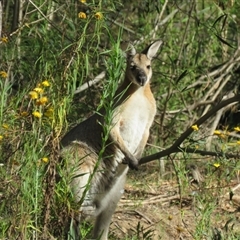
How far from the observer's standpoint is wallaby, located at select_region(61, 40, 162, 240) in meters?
6.81

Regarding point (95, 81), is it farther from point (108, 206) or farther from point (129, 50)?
point (108, 206)

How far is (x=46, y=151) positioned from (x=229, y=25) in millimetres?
4515

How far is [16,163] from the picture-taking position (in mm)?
6207

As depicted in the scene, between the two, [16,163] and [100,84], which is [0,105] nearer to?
[16,163]

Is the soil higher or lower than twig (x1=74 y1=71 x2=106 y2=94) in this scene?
lower

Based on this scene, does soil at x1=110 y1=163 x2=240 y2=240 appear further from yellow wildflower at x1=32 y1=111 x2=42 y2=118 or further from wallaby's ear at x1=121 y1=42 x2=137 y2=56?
yellow wildflower at x1=32 y1=111 x2=42 y2=118

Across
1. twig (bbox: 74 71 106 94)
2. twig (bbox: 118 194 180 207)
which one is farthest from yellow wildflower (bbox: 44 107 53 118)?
twig (bbox: 74 71 106 94)

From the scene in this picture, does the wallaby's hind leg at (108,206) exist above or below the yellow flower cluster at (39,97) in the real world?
below

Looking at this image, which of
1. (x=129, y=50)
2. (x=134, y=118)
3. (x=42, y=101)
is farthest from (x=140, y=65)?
(x=42, y=101)

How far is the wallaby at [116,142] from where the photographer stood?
6809 mm

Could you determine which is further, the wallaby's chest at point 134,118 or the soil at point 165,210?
the wallaby's chest at point 134,118

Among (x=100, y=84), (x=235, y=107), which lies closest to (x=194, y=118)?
(x=235, y=107)

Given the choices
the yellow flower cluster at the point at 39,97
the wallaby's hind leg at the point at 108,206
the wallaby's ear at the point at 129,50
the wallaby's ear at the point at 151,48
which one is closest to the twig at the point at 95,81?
the wallaby's ear at the point at 129,50

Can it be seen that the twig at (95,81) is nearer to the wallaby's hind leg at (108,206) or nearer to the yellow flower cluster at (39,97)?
the wallaby's hind leg at (108,206)
